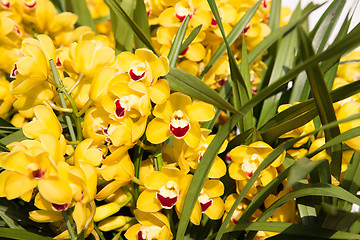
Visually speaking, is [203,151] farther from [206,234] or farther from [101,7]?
[101,7]

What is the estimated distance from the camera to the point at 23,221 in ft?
2.10

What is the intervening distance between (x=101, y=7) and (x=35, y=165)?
2.46ft

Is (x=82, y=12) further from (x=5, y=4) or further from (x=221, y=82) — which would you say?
(x=221, y=82)

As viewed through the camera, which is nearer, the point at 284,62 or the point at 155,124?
the point at 155,124

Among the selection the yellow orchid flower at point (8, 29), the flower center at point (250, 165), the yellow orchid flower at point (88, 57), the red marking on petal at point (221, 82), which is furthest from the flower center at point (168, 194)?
the yellow orchid flower at point (8, 29)

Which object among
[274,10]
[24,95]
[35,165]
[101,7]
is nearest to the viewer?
[35,165]

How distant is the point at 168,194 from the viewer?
1.78 ft

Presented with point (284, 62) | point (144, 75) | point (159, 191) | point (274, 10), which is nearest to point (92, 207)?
point (159, 191)

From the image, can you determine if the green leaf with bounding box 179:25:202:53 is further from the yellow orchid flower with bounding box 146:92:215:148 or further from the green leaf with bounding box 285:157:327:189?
the green leaf with bounding box 285:157:327:189

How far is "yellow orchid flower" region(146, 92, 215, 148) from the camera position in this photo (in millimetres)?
526

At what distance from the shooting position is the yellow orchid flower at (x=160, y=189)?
0.54 meters

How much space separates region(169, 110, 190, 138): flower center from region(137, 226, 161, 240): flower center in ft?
0.52

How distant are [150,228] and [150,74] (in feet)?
0.76

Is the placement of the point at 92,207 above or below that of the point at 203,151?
below
